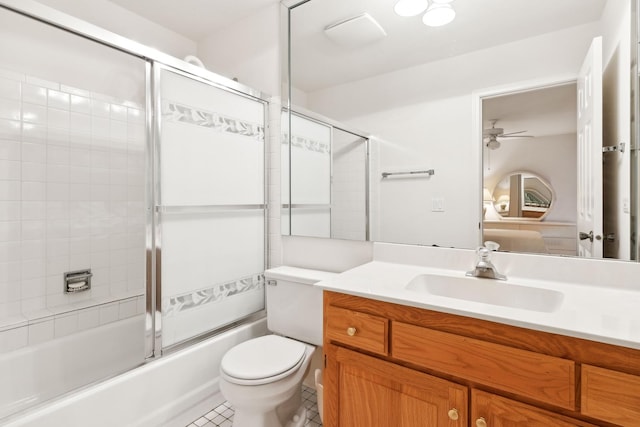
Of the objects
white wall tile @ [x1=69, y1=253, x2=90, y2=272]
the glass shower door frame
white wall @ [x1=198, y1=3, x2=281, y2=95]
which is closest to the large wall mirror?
white wall @ [x1=198, y1=3, x2=281, y2=95]

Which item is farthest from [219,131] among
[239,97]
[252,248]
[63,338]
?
[63,338]

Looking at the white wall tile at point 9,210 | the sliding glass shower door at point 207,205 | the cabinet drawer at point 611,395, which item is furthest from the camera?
the white wall tile at point 9,210

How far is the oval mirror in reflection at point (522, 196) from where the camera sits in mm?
1276

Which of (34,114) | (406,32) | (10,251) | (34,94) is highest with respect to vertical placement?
(406,32)

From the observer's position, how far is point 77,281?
1938 mm

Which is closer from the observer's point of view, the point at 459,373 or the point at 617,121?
the point at 459,373

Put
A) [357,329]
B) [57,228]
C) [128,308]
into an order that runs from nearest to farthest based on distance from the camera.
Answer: [357,329] → [57,228] → [128,308]

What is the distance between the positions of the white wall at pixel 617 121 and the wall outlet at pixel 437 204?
0.58 m

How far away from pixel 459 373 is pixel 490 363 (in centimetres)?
10

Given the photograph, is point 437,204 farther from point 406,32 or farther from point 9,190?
point 9,190

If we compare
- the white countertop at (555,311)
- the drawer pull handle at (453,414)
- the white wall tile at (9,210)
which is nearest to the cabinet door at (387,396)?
the drawer pull handle at (453,414)

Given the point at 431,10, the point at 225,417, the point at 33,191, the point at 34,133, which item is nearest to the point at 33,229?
the point at 33,191

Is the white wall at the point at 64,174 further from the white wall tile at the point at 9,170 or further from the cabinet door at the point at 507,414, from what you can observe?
the cabinet door at the point at 507,414

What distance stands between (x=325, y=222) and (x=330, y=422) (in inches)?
40.6
